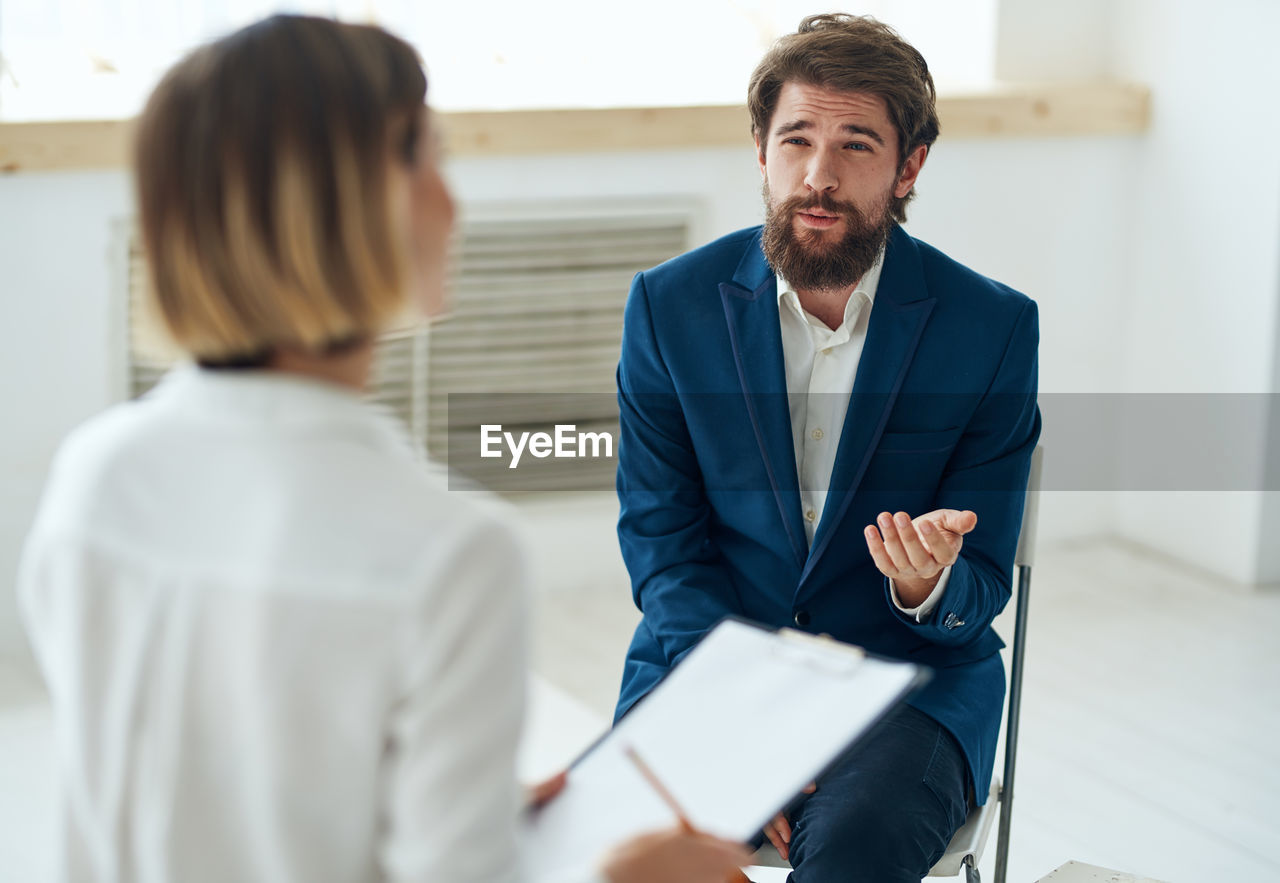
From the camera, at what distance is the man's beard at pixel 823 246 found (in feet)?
5.90

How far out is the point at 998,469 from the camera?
1748mm

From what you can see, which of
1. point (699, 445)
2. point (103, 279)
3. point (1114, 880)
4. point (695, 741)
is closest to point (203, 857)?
point (695, 741)

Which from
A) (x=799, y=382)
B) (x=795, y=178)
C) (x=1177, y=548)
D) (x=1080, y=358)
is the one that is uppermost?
(x=795, y=178)

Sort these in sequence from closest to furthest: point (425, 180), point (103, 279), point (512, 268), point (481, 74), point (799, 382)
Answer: point (425, 180) < point (799, 382) < point (103, 279) < point (512, 268) < point (481, 74)

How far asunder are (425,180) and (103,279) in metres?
2.36

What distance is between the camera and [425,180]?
84 cm

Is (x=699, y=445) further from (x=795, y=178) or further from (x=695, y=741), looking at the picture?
(x=695, y=741)

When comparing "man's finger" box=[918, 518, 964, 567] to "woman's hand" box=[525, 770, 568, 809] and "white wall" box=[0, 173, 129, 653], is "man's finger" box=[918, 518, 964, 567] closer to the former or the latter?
Answer: "woman's hand" box=[525, 770, 568, 809]

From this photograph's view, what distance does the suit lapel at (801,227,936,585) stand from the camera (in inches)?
67.9

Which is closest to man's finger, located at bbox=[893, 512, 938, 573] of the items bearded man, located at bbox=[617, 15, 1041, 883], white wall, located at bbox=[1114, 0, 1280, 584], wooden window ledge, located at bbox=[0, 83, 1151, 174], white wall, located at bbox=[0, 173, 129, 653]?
bearded man, located at bbox=[617, 15, 1041, 883]

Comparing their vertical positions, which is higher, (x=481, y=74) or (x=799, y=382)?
(x=481, y=74)

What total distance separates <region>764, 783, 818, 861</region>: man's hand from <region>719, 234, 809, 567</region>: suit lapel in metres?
0.32

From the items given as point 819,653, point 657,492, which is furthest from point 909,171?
point 819,653

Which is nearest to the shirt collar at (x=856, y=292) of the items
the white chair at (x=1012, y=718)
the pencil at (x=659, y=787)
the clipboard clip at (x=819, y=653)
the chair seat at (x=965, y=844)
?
the white chair at (x=1012, y=718)
